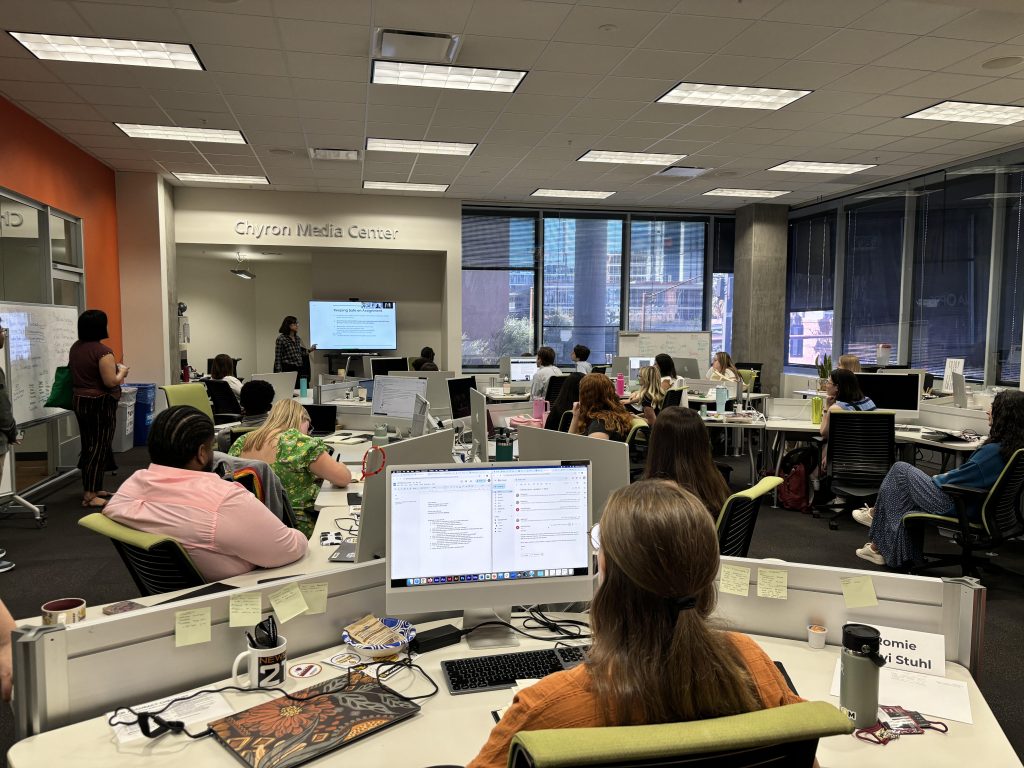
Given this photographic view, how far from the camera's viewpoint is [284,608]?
178 centimetres

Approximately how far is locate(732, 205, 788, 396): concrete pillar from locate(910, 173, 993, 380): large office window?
2.41 metres

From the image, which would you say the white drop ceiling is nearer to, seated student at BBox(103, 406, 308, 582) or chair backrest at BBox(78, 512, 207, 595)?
seated student at BBox(103, 406, 308, 582)

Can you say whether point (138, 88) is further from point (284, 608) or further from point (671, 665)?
point (671, 665)

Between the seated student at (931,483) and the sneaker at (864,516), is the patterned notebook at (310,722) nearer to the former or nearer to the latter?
the seated student at (931,483)

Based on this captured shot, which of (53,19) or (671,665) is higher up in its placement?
(53,19)

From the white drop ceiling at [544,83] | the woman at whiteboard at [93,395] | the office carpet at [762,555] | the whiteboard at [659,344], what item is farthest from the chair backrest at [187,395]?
the whiteboard at [659,344]

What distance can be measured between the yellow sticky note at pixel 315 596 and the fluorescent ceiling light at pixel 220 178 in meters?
8.77

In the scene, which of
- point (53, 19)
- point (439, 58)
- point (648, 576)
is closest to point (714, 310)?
point (439, 58)

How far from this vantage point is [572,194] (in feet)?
35.1

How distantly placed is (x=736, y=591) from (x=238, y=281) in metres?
14.5

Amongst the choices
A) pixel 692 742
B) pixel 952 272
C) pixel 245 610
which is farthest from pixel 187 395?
pixel 952 272

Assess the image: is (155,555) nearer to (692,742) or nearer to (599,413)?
(692,742)

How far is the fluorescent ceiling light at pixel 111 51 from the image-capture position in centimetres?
509

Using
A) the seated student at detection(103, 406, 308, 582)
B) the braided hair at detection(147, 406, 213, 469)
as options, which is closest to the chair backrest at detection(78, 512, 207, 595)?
the seated student at detection(103, 406, 308, 582)
